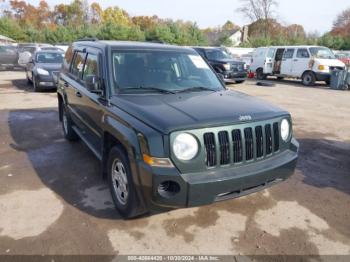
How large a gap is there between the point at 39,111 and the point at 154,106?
269 inches

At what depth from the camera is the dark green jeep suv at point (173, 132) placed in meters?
2.93

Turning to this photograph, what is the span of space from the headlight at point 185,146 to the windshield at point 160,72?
3.88ft

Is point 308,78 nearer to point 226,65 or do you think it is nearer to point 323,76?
point 323,76

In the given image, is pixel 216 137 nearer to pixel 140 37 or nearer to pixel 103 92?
pixel 103 92

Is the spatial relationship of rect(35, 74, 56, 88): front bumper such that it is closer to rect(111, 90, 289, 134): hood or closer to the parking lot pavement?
the parking lot pavement

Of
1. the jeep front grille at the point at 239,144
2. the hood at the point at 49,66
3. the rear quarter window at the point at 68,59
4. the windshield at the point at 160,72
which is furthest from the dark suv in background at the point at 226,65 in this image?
the jeep front grille at the point at 239,144

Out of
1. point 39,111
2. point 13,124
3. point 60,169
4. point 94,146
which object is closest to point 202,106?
point 94,146

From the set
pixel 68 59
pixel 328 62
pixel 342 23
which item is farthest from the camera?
pixel 342 23

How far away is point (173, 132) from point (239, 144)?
70 cm

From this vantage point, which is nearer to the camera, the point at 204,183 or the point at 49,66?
the point at 204,183

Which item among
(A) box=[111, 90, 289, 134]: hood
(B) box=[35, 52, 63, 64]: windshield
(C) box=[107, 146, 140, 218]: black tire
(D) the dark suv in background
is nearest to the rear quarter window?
(A) box=[111, 90, 289, 134]: hood

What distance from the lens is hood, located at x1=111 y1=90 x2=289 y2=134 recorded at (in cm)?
300

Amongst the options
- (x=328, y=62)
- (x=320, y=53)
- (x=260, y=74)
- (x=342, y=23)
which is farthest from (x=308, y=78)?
(x=342, y=23)

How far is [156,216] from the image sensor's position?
3660 mm
